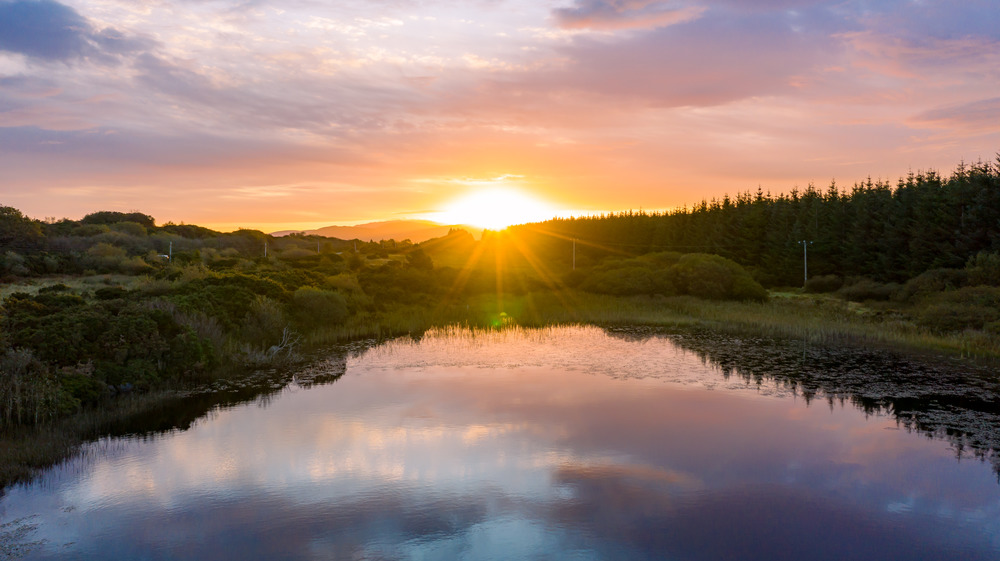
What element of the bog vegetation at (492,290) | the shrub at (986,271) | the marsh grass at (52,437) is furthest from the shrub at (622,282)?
the marsh grass at (52,437)

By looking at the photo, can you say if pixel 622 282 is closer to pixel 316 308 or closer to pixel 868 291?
pixel 868 291

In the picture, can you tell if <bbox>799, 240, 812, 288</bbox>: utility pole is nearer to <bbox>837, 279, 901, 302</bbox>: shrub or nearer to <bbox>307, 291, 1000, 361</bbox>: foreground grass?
<bbox>837, 279, 901, 302</bbox>: shrub

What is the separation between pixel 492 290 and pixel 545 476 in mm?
43203

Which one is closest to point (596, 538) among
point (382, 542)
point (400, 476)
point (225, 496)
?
point (382, 542)

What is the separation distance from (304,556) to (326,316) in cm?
2571

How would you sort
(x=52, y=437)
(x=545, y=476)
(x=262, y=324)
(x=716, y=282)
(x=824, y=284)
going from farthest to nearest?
1. (x=824, y=284)
2. (x=716, y=282)
3. (x=262, y=324)
4. (x=52, y=437)
5. (x=545, y=476)

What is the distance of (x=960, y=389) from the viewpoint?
20.9m

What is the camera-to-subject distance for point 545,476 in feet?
45.1

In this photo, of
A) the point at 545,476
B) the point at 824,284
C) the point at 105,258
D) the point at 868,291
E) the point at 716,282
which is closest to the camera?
the point at 545,476

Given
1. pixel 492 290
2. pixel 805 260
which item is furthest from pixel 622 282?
pixel 805 260

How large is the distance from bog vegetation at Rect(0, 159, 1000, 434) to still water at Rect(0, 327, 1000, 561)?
3.75 m

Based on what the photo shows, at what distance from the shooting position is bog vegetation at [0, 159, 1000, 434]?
64.9 ft

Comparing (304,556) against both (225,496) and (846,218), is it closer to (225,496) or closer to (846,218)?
(225,496)

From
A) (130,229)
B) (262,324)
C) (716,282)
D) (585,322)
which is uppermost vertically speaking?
(130,229)
